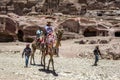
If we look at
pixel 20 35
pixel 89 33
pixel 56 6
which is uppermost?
pixel 56 6

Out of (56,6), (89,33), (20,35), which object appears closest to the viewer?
(20,35)

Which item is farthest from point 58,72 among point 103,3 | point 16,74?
point 103,3

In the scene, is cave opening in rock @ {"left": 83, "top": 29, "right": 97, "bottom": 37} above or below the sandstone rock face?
below

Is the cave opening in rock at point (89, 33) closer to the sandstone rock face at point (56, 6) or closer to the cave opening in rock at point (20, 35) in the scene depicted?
the cave opening in rock at point (20, 35)

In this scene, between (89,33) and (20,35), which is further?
(89,33)

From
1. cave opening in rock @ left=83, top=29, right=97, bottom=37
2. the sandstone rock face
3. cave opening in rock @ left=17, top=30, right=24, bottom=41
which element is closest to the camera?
cave opening in rock @ left=17, top=30, right=24, bottom=41

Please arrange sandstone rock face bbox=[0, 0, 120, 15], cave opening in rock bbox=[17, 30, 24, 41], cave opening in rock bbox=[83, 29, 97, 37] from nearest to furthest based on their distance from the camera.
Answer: cave opening in rock bbox=[17, 30, 24, 41] < cave opening in rock bbox=[83, 29, 97, 37] < sandstone rock face bbox=[0, 0, 120, 15]

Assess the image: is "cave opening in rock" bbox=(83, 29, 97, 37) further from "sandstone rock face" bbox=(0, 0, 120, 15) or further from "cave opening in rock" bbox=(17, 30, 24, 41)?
"sandstone rock face" bbox=(0, 0, 120, 15)

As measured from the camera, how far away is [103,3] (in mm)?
74250

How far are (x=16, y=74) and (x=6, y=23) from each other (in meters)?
35.6

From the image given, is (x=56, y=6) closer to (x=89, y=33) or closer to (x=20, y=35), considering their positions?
(x=89, y=33)

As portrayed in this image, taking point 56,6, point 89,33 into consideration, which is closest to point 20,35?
A: point 89,33

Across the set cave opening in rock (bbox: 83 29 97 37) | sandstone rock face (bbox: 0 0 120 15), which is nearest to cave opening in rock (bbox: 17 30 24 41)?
cave opening in rock (bbox: 83 29 97 37)

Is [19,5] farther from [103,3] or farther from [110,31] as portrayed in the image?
[110,31]
